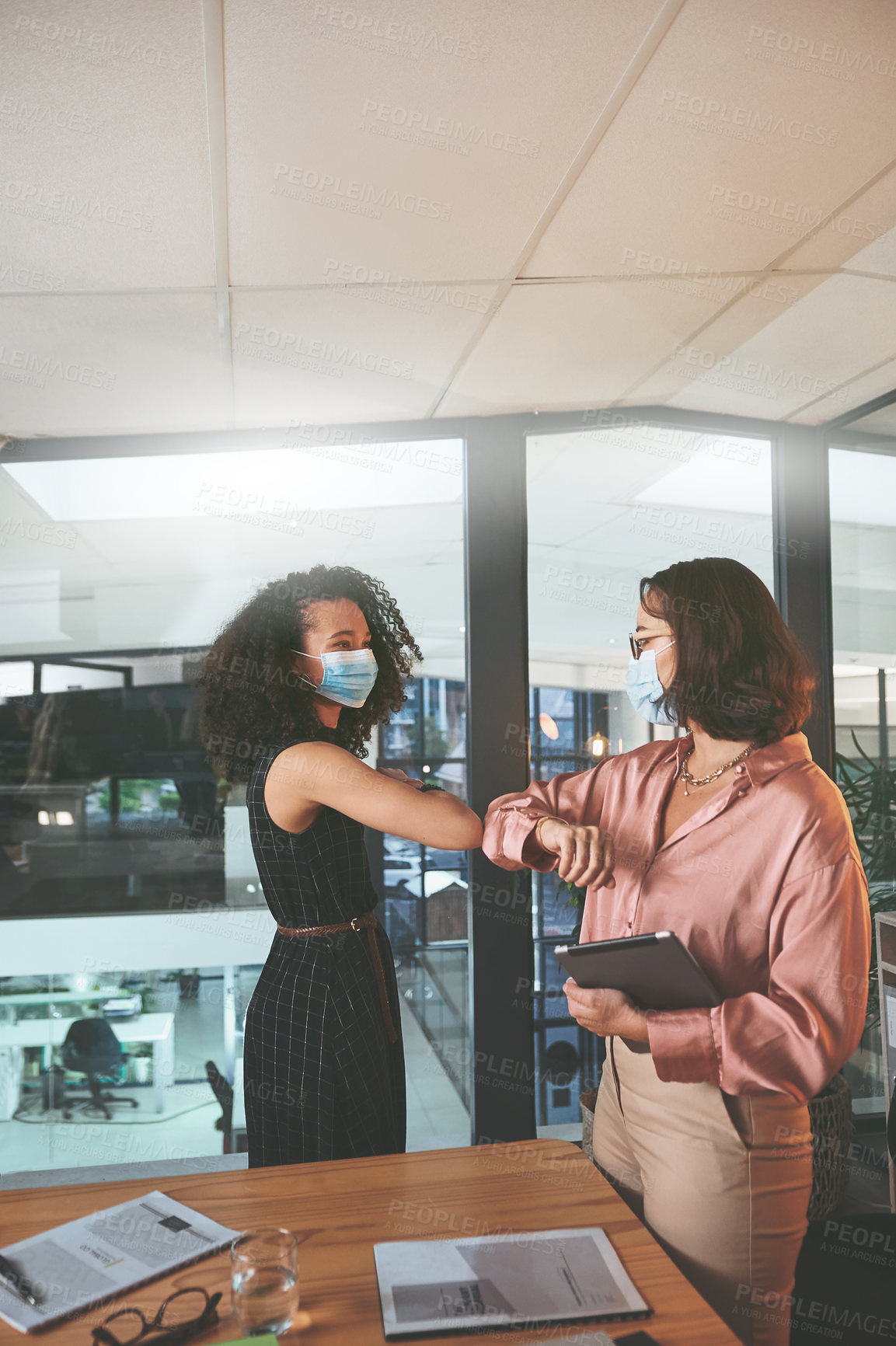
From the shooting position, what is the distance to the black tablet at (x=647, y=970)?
1399mm

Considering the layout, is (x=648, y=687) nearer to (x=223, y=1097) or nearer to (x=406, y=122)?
(x=406, y=122)

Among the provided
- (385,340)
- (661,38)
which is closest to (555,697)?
(385,340)

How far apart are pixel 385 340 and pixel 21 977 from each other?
8.30 ft

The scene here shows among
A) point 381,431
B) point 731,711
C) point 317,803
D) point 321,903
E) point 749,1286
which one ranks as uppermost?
point 381,431

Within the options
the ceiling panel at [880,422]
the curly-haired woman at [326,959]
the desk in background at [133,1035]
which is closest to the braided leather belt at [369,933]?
the curly-haired woman at [326,959]

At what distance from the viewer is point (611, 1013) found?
1.56 metres

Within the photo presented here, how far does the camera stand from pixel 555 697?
329 cm

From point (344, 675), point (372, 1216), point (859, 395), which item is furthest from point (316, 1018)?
point (859, 395)

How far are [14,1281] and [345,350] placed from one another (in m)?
2.25

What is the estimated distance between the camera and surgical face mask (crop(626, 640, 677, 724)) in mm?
1948

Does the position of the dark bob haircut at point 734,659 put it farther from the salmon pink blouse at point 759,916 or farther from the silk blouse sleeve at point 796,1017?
the silk blouse sleeve at point 796,1017

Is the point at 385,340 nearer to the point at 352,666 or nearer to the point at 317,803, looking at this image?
the point at 352,666

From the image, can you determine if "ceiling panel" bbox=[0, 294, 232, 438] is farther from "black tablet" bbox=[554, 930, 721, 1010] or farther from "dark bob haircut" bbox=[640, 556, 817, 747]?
"black tablet" bbox=[554, 930, 721, 1010]

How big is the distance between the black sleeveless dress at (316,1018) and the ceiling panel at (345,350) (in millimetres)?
1162
